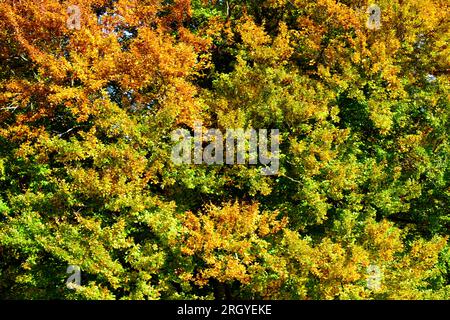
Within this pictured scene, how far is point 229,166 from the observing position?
18578 millimetres

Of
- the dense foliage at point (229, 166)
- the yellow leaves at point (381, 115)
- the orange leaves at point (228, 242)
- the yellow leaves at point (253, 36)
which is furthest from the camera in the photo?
the yellow leaves at point (253, 36)

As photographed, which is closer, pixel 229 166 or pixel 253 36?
pixel 229 166

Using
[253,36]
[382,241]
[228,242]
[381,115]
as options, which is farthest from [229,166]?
[253,36]

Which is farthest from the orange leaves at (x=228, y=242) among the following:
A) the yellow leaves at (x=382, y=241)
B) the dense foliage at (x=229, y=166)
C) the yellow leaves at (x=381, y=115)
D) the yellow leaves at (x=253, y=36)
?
the yellow leaves at (x=253, y=36)

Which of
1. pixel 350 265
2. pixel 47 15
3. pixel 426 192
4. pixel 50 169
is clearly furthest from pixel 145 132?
pixel 426 192

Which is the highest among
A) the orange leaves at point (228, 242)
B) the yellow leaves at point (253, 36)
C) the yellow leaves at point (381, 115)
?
the yellow leaves at point (253, 36)

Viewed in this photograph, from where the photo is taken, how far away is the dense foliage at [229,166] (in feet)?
52.6

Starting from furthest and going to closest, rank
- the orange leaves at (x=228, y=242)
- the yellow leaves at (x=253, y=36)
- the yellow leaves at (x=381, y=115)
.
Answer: the yellow leaves at (x=253, y=36), the yellow leaves at (x=381, y=115), the orange leaves at (x=228, y=242)

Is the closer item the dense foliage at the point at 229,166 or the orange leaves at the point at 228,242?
the orange leaves at the point at 228,242

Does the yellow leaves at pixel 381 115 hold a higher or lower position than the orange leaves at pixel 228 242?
higher

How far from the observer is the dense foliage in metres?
16.0

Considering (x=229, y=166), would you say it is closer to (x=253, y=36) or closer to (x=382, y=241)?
(x=382, y=241)

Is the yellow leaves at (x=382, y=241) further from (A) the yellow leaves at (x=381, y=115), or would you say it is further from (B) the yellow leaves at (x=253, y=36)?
(B) the yellow leaves at (x=253, y=36)

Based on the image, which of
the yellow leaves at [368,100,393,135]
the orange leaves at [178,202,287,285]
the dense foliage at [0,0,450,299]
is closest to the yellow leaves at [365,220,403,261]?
the dense foliage at [0,0,450,299]
